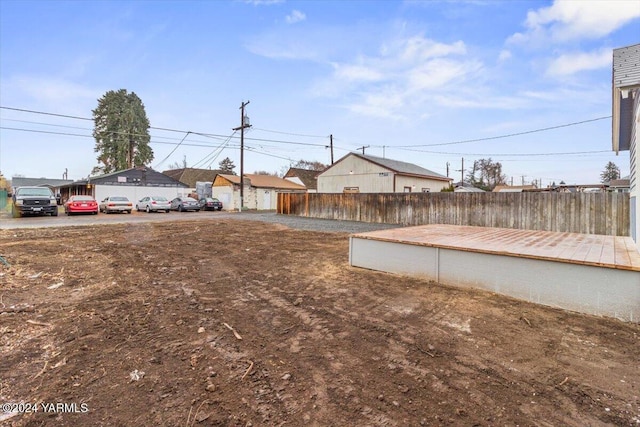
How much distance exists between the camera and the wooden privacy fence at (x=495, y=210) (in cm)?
875

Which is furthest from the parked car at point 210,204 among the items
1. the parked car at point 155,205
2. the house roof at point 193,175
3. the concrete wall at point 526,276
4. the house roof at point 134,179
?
the concrete wall at point 526,276

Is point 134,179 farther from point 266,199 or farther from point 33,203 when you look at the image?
point 266,199

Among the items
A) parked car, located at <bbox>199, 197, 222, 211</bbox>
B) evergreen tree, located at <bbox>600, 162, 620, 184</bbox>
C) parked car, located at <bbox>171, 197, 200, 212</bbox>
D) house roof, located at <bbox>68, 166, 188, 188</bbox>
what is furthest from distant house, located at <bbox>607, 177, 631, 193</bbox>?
evergreen tree, located at <bbox>600, 162, 620, 184</bbox>

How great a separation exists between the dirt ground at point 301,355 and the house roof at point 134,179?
2551 cm

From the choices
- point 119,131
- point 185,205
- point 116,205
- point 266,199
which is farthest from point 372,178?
point 119,131

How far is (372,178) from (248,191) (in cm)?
1347

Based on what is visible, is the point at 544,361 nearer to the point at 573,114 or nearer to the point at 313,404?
the point at 313,404

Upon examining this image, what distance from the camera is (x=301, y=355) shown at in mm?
2451

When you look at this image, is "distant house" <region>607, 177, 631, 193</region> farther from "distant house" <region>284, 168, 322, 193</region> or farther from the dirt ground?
"distant house" <region>284, 168, 322, 193</region>

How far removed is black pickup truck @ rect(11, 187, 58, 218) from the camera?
16.0 metres

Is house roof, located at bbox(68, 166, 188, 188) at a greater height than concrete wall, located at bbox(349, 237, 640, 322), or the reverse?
house roof, located at bbox(68, 166, 188, 188)

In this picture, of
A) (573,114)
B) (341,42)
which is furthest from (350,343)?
(573,114)

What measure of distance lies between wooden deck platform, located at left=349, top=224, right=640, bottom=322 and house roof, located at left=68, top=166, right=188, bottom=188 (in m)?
28.4

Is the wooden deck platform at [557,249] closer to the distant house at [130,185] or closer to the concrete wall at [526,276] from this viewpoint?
the concrete wall at [526,276]
